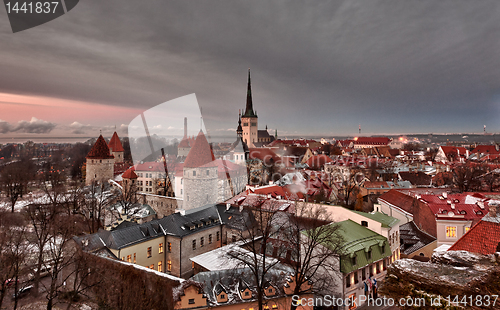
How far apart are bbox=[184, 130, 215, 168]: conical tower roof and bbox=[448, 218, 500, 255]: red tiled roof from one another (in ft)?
68.5

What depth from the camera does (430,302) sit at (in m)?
3.23

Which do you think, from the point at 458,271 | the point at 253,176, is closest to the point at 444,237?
the point at 458,271

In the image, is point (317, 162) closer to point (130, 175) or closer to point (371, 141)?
point (130, 175)

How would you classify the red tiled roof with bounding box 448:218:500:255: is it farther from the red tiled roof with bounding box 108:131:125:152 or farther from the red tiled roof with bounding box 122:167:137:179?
the red tiled roof with bounding box 108:131:125:152

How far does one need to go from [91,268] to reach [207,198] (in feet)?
41.3

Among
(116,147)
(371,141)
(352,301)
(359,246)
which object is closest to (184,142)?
(116,147)

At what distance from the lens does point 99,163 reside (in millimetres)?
41406

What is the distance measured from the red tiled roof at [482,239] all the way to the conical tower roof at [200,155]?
2088 centimetres

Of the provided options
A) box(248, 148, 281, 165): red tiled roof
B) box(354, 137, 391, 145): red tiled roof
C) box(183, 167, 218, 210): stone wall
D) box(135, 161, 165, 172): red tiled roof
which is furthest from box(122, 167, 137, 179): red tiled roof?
box(354, 137, 391, 145): red tiled roof

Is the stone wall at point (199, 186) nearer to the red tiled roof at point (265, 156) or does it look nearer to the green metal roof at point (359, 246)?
the green metal roof at point (359, 246)

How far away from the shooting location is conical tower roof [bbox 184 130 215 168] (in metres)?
25.9

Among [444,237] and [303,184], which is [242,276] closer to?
[444,237]

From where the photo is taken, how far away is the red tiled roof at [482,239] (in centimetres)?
801

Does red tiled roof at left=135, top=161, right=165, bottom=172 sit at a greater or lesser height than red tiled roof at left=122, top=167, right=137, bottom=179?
greater
